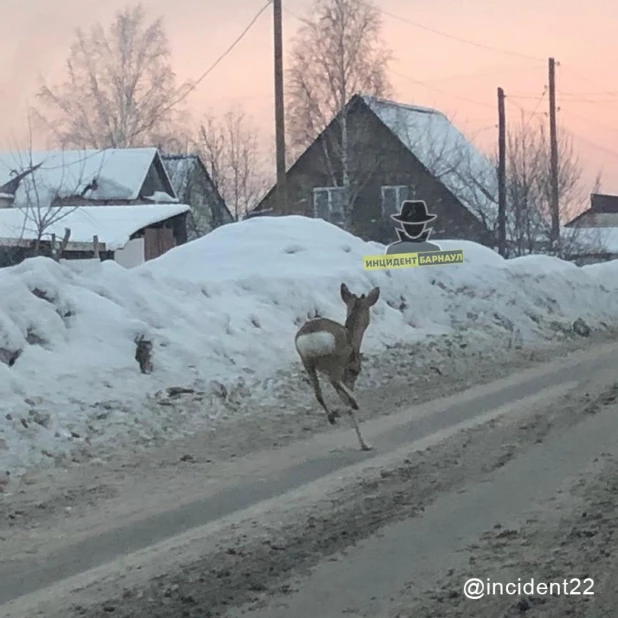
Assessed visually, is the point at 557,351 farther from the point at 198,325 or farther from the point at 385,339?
the point at 198,325

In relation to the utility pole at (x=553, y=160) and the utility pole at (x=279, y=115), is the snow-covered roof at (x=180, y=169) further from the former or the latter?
the utility pole at (x=279, y=115)

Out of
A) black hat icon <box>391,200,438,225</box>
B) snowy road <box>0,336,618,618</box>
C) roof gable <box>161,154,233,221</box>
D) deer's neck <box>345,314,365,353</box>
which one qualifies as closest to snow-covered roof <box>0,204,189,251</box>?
black hat icon <box>391,200,438,225</box>

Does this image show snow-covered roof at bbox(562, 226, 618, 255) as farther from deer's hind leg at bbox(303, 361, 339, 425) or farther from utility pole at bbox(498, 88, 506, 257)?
deer's hind leg at bbox(303, 361, 339, 425)

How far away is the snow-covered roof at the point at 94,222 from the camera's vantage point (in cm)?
2803

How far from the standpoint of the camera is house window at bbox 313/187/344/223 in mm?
41531

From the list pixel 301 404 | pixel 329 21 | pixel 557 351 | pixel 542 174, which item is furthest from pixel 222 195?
pixel 301 404

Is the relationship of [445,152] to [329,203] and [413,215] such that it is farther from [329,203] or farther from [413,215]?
[413,215]

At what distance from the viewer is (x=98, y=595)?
231 inches

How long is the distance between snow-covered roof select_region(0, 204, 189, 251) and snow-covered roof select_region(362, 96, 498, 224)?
33.9 ft

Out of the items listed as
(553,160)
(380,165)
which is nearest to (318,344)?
(553,160)

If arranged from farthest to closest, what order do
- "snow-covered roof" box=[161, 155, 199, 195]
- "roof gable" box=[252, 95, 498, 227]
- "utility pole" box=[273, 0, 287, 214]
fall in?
"snow-covered roof" box=[161, 155, 199, 195] < "roof gable" box=[252, 95, 498, 227] < "utility pole" box=[273, 0, 287, 214]

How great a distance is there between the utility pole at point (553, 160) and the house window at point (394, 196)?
18.7 ft

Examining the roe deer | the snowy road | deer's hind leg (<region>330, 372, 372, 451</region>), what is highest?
the roe deer

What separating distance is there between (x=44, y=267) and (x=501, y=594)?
9.28 m
